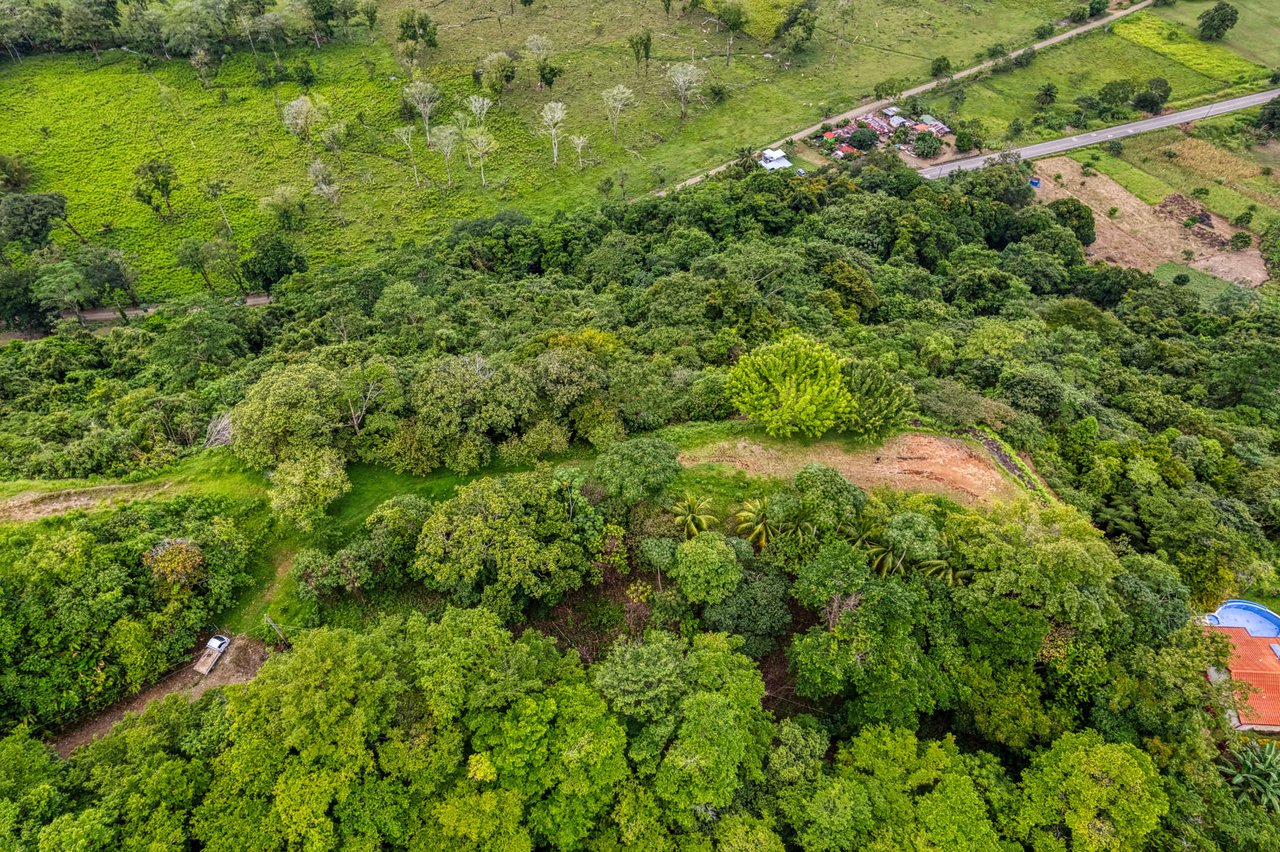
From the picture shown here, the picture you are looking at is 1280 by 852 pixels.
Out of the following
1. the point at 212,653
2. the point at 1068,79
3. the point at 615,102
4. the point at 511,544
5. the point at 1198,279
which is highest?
the point at 615,102

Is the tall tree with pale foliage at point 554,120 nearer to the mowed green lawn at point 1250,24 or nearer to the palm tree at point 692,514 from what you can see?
the palm tree at point 692,514

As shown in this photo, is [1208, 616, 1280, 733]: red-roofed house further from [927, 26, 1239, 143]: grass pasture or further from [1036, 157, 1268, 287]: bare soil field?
[927, 26, 1239, 143]: grass pasture

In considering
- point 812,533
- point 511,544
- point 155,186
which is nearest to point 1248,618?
point 812,533

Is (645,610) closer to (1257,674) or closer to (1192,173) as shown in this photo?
(1257,674)

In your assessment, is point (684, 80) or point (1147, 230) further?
point (684, 80)

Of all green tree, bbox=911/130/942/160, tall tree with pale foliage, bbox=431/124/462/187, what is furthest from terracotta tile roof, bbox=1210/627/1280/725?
tall tree with pale foliage, bbox=431/124/462/187

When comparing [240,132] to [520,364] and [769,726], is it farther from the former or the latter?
[769,726]

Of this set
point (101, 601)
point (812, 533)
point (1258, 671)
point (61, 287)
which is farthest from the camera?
point (61, 287)
